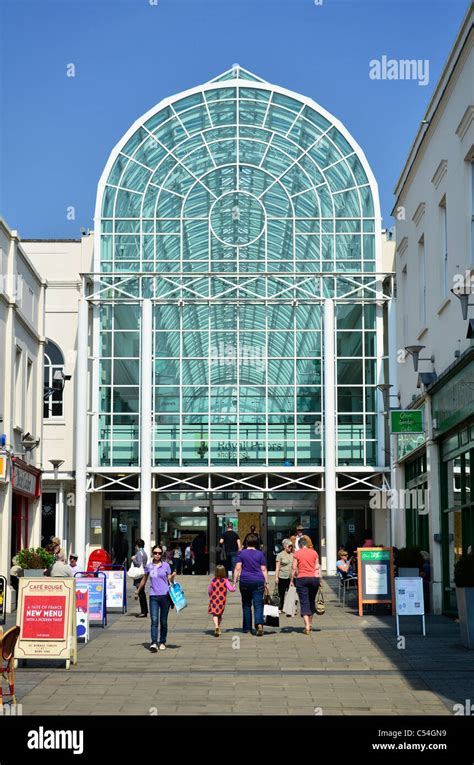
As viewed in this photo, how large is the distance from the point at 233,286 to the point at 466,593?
23.0 m

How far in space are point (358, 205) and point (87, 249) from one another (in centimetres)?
939

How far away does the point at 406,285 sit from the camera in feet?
94.9

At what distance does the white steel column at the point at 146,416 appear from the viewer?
37219 mm

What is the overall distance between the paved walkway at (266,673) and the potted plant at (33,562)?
265cm

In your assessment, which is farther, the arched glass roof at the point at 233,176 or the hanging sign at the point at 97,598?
the arched glass roof at the point at 233,176

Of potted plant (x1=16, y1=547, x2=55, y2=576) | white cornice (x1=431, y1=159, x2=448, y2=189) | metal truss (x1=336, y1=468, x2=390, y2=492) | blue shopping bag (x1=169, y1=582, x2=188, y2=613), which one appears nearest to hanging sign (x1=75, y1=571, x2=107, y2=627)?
potted plant (x1=16, y1=547, x2=55, y2=576)

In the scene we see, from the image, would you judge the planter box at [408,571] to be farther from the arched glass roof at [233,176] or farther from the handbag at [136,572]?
the arched glass roof at [233,176]

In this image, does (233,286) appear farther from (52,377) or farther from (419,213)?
(419,213)

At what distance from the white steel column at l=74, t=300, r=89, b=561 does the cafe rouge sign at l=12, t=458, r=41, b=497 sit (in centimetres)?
740

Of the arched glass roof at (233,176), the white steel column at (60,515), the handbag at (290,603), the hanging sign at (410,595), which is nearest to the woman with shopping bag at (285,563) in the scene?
the handbag at (290,603)

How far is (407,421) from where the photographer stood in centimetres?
2425
